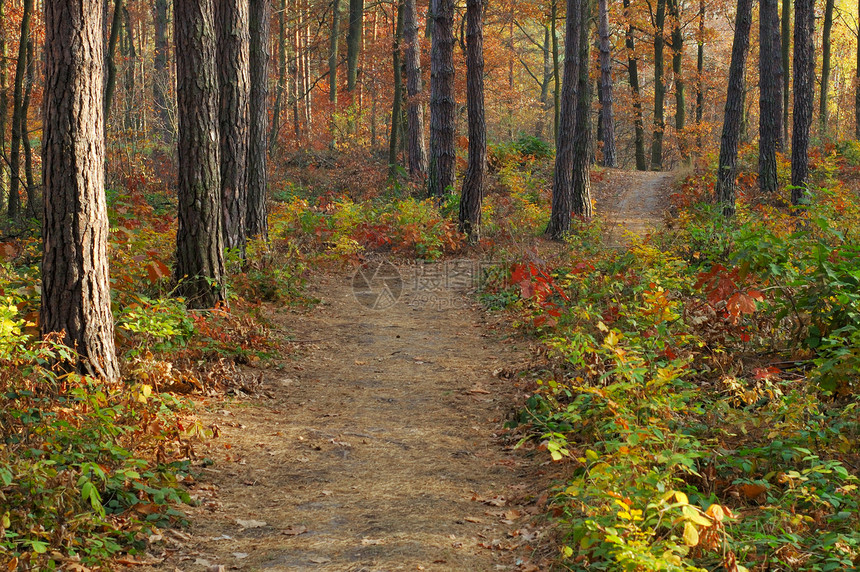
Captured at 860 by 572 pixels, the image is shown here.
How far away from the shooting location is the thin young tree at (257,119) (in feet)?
38.6

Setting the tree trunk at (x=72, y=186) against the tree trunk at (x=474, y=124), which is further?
the tree trunk at (x=474, y=124)

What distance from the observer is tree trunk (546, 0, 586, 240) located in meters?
13.9

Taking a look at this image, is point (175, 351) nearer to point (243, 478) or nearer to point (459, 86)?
point (243, 478)

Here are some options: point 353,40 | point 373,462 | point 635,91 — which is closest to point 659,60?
point 635,91

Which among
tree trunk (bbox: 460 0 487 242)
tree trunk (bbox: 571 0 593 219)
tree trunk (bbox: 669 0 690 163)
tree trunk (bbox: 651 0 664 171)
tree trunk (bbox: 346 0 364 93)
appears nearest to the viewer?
tree trunk (bbox: 460 0 487 242)

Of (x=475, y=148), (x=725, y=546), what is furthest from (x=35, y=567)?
(x=475, y=148)

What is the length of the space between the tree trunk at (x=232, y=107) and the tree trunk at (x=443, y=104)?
6.28 m

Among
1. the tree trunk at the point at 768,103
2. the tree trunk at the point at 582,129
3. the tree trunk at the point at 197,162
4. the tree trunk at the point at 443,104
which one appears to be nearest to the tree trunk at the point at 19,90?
the tree trunk at the point at 197,162

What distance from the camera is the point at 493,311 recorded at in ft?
33.8

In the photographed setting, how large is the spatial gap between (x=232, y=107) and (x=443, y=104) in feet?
23.3

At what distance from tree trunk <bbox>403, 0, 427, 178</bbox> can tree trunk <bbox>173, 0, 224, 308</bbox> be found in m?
12.7

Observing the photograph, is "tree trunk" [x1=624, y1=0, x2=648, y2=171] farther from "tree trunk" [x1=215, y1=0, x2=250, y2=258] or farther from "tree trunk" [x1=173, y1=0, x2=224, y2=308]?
"tree trunk" [x1=173, y1=0, x2=224, y2=308]

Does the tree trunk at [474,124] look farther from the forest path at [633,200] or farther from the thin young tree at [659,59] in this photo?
the thin young tree at [659,59]

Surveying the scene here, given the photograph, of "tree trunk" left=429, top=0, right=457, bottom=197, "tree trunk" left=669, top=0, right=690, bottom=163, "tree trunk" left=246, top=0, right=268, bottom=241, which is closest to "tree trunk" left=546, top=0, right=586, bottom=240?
"tree trunk" left=429, top=0, right=457, bottom=197
